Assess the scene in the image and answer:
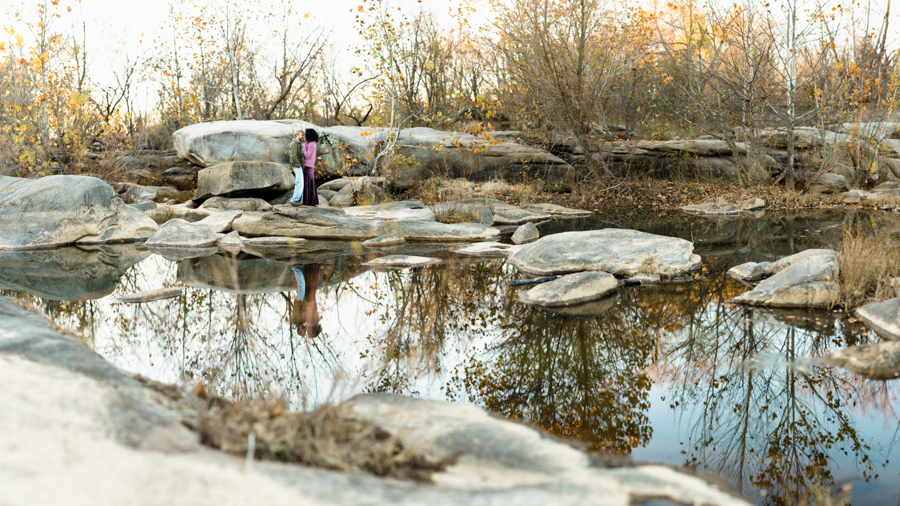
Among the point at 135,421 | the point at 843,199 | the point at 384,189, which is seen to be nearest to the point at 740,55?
the point at 843,199

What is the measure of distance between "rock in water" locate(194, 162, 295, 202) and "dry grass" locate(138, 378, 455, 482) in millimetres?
12196

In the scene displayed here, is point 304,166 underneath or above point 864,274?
above

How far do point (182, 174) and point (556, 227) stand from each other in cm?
1231

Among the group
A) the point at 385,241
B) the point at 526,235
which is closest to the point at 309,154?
the point at 385,241

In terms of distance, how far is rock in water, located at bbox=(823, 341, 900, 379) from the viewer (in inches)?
162

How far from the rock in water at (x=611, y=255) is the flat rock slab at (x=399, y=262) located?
1269 millimetres

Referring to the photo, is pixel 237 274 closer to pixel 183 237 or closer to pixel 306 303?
pixel 306 303

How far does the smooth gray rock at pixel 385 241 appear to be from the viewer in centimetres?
1045

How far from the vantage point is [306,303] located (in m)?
6.52

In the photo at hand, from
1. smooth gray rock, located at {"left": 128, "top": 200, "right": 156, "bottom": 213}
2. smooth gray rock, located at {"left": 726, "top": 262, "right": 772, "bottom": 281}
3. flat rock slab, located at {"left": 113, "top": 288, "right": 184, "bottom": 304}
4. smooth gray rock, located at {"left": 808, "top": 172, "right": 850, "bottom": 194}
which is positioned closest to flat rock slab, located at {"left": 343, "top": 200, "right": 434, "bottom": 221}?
smooth gray rock, located at {"left": 128, "top": 200, "right": 156, "bottom": 213}

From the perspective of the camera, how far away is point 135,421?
8.40ft

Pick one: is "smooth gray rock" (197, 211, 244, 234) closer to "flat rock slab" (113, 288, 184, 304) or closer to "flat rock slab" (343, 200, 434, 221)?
"flat rock slab" (343, 200, 434, 221)

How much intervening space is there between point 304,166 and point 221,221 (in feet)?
7.18

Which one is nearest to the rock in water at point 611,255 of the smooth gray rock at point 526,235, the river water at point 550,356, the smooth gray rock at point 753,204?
the river water at point 550,356
